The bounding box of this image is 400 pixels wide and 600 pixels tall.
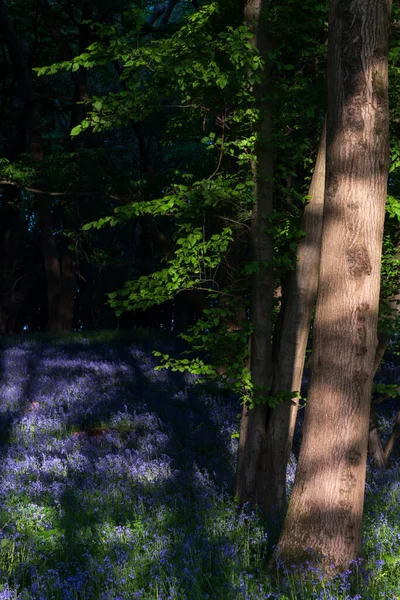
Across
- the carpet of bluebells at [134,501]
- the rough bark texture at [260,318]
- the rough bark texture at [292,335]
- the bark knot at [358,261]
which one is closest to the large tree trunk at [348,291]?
the bark knot at [358,261]

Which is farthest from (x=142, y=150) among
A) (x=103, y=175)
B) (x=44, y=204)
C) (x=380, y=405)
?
(x=380, y=405)

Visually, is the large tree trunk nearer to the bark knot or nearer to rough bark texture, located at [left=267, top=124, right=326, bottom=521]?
A: the bark knot

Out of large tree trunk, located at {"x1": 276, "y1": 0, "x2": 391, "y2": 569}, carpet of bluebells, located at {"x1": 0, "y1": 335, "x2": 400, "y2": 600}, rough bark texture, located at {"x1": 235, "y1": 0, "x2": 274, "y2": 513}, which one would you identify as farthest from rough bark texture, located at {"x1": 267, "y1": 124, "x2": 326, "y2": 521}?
large tree trunk, located at {"x1": 276, "y1": 0, "x2": 391, "y2": 569}

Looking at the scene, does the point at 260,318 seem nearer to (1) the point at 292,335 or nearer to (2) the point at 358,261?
(1) the point at 292,335

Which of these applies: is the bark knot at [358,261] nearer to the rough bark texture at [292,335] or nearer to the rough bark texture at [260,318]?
the rough bark texture at [260,318]

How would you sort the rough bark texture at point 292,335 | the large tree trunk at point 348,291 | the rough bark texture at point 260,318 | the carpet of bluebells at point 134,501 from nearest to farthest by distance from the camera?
the carpet of bluebells at point 134,501 → the large tree trunk at point 348,291 → the rough bark texture at point 260,318 → the rough bark texture at point 292,335

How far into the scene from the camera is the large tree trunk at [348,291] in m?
5.04

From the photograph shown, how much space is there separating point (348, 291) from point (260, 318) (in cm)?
278

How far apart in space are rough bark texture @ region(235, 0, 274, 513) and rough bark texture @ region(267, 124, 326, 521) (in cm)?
12

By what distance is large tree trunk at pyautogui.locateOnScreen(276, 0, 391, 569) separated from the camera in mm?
5043

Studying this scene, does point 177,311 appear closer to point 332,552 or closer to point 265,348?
point 265,348

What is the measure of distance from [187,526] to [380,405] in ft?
29.2

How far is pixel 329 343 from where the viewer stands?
509cm

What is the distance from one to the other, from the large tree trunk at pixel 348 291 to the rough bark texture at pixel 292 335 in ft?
8.77
